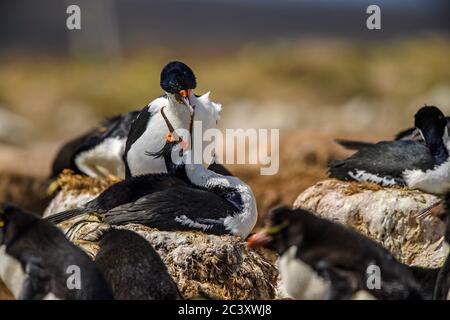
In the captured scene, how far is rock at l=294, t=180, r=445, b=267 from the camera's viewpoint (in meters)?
12.1

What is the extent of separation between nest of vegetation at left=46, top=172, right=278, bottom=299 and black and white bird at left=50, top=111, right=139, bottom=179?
332 cm

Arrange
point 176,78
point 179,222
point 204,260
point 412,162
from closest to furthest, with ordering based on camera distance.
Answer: point 204,260 → point 179,222 → point 176,78 → point 412,162

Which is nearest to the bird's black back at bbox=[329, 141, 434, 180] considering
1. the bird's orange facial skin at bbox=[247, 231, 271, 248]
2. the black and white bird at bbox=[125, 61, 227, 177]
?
the black and white bird at bbox=[125, 61, 227, 177]

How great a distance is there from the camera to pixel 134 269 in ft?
31.4

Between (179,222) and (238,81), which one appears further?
(238,81)

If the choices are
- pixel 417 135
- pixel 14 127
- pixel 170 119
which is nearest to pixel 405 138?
pixel 417 135

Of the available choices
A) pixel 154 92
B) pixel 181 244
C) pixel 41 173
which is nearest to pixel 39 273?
pixel 181 244

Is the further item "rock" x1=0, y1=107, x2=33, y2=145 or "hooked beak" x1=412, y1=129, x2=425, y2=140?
"rock" x1=0, y1=107, x2=33, y2=145

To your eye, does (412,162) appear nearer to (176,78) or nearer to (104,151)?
(176,78)

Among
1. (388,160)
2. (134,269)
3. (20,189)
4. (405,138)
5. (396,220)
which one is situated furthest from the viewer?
(20,189)

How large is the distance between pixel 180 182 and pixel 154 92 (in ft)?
94.0

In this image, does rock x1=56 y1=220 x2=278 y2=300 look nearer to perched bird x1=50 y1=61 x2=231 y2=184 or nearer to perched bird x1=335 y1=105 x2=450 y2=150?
perched bird x1=50 y1=61 x2=231 y2=184

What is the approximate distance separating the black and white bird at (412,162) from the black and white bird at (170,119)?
165 cm

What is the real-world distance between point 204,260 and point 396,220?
7.98 feet
